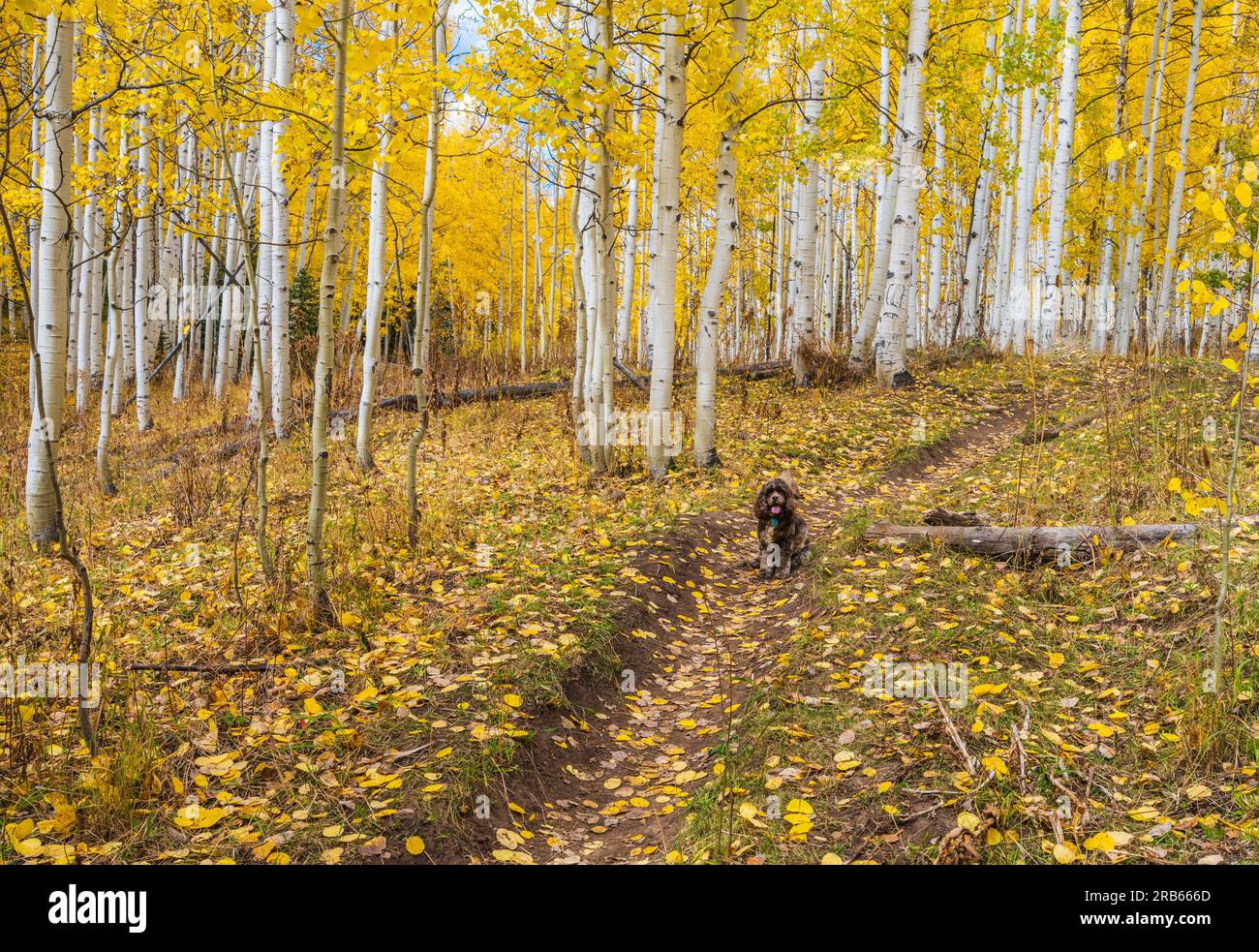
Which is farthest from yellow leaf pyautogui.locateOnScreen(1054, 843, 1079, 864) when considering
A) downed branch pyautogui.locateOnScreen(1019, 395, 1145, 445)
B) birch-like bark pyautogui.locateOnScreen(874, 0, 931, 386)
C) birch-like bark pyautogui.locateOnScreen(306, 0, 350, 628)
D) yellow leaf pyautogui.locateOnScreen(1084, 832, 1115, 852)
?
birch-like bark pyautogui.locateOnScreen(874, 0, 931, 386)

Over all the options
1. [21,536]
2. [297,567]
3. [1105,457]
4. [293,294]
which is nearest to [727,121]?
[1105,457]

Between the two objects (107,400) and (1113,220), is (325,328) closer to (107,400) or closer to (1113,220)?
(107,400)

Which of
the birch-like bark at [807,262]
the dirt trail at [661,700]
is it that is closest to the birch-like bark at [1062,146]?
the birch-like bark at [807,262]

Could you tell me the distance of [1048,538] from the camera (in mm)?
5293

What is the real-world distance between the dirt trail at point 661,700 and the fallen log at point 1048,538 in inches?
42.0

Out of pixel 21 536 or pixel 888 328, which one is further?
pixel 888 328

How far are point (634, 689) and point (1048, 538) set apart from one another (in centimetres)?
294

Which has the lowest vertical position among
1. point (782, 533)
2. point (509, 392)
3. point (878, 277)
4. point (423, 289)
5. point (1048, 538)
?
point (782, 533)

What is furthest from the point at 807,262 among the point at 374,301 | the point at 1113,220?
the point at 1113,220

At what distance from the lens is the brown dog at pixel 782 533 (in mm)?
6012

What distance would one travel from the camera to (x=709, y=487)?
7980 mm

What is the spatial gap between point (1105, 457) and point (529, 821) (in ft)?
20.1

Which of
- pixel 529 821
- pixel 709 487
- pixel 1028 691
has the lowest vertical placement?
pixel 529 821

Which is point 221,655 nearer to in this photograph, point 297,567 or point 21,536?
point 297,567
